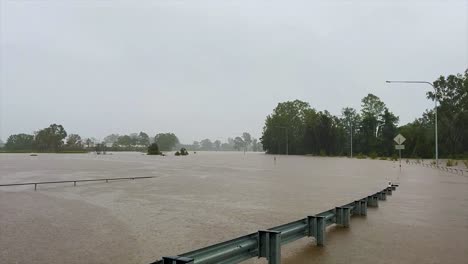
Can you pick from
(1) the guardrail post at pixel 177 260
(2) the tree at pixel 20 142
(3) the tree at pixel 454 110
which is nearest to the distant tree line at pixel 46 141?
(2) the tree at pixel 20 142

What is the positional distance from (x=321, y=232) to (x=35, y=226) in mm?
6823

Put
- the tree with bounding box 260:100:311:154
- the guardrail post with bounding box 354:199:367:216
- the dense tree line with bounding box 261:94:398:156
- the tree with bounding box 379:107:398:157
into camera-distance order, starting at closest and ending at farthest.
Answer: the guardrail post with bounding box 354:199:367:216 → the tree with bounding box 379:107:398:157 → the dense tree line with bounding box 261:94:398:156 → the tree with bounding box 260:100:311:154

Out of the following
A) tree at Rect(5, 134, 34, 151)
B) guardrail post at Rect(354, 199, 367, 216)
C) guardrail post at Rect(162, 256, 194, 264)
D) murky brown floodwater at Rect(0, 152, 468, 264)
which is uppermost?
tree at Rect(5, 134, 34, 151)

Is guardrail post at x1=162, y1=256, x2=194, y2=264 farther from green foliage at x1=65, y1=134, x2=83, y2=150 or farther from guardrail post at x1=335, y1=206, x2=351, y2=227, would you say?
green foliage at x1=65, y1=134, x2=83, y2=150

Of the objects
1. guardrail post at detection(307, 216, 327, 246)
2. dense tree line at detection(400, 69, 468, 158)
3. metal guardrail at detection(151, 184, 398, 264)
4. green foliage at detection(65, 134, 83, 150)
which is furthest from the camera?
green foliage at detection(65, 134, 83, 150)

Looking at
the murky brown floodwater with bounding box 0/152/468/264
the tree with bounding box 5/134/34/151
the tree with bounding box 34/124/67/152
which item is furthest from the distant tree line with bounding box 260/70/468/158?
the tree with bounding box 5/134/34/151

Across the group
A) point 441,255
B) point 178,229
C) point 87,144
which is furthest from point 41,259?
point 87,144

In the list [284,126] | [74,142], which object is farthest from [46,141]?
[284,126]

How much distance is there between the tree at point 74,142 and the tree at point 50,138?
8.49 meters

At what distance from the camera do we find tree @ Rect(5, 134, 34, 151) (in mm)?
169400

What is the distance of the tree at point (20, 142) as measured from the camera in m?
169

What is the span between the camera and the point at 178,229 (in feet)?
32.2

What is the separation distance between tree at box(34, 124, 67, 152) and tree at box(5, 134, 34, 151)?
38.0 ft

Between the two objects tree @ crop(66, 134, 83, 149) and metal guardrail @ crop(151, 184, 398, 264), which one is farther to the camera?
tree @ crop(66, 134, 83, 149)
